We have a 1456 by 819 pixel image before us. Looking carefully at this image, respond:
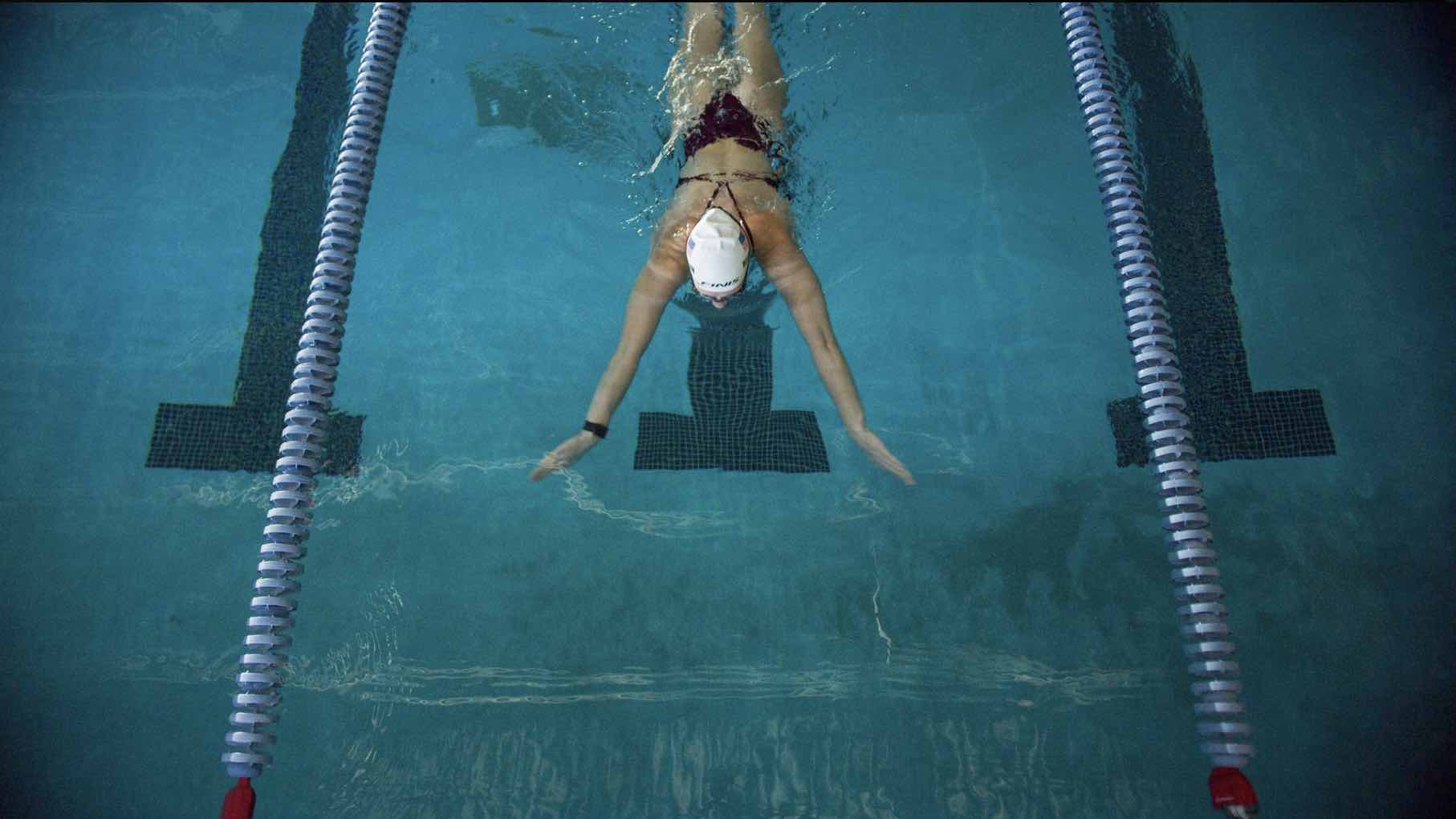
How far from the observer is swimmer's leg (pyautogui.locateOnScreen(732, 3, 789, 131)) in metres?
4.38

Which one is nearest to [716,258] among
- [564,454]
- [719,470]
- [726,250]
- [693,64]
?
[726,250]

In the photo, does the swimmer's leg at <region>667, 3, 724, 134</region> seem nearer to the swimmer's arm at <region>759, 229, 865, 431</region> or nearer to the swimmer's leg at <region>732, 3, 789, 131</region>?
the swimmer's leg at <region>732, 3, 789, 131</region>

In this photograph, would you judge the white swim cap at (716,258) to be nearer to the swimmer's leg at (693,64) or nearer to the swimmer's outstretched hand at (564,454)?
the swimmer's outstretched hand at (564,454)

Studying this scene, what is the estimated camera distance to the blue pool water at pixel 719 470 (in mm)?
3193

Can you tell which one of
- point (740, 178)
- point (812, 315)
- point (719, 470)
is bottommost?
point (719, 470)

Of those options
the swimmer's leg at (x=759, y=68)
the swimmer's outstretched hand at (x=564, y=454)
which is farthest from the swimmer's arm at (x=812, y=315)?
the swimmer's outstretched hand at (x=564, y=454)

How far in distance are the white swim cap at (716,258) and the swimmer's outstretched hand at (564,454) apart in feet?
2.71

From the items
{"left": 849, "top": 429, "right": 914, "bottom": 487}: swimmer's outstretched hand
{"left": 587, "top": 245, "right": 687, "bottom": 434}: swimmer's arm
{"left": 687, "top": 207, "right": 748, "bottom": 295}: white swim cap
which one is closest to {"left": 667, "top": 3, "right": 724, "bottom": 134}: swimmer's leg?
{"left": 587, "top": 245, "right": 687, "bottom": 434}: swimmer's arm

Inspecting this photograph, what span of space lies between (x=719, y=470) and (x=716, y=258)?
3.22ft

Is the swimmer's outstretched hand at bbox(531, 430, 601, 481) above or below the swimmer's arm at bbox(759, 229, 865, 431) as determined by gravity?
below

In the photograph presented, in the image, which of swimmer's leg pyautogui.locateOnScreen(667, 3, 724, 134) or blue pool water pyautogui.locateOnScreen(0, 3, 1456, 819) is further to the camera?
swimmer's leg pyautogui.locateOnScreen(667, 3, 724, 134)

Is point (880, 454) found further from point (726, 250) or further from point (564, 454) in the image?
point (564, 454)

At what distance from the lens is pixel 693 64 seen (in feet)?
15.2

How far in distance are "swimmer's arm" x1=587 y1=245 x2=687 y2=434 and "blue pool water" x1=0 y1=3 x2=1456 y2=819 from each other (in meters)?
0.18
